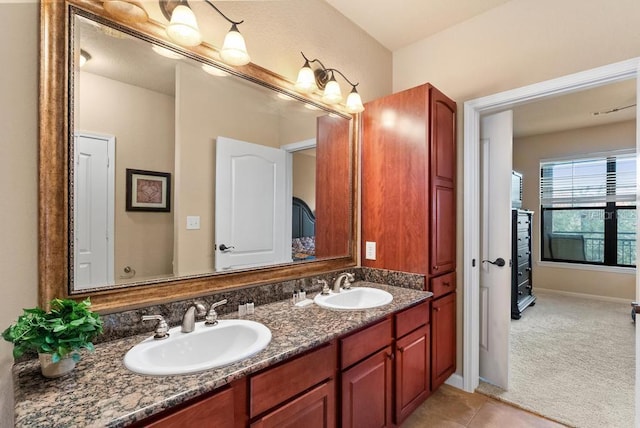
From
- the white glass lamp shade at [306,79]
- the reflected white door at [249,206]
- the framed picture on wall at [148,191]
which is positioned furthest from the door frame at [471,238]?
the framed picture on wall at [148,191]

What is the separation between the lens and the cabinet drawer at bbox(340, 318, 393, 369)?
143 centimetres

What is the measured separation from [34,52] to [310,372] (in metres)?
1.53

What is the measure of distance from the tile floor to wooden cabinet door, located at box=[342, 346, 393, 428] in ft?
1.44

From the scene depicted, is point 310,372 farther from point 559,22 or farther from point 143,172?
point 559,22

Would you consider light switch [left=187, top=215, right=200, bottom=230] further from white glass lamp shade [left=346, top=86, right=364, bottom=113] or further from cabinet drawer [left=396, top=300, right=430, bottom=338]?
white glass lamp shade [left=346, top=86, right=364, bottom=113]

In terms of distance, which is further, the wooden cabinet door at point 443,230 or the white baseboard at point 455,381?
the white baseboard at point 455,381

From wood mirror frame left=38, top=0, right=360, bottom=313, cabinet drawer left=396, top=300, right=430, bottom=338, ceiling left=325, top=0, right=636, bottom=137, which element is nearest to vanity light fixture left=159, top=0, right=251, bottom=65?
wood mirror frame left=38, top=0, right=360, bottom=313

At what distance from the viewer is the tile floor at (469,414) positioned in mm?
1963

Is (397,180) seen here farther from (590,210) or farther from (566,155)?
A: (590,210)

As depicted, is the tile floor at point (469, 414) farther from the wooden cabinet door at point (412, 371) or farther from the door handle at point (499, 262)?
the door handle at point (499, 262)

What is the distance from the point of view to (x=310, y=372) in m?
1.26

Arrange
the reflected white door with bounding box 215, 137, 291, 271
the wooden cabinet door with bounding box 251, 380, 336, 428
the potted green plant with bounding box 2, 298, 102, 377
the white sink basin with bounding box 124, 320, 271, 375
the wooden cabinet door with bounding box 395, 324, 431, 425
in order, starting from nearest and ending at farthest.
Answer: the potted green plant with bounding box 2, 298, 102, 377, the white sink basin with bounding box 124, 320, 271, 375, the wooden cabinet door with bounding box 251, 380, 336, 428, the reflected white door with bounding box 215, 137, 291, 271, the wooden cabinet door with bounding box 395, 324, 431, 425

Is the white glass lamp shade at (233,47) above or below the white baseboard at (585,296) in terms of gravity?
above

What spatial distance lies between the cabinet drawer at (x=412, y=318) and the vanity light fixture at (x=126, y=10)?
1.84 m
